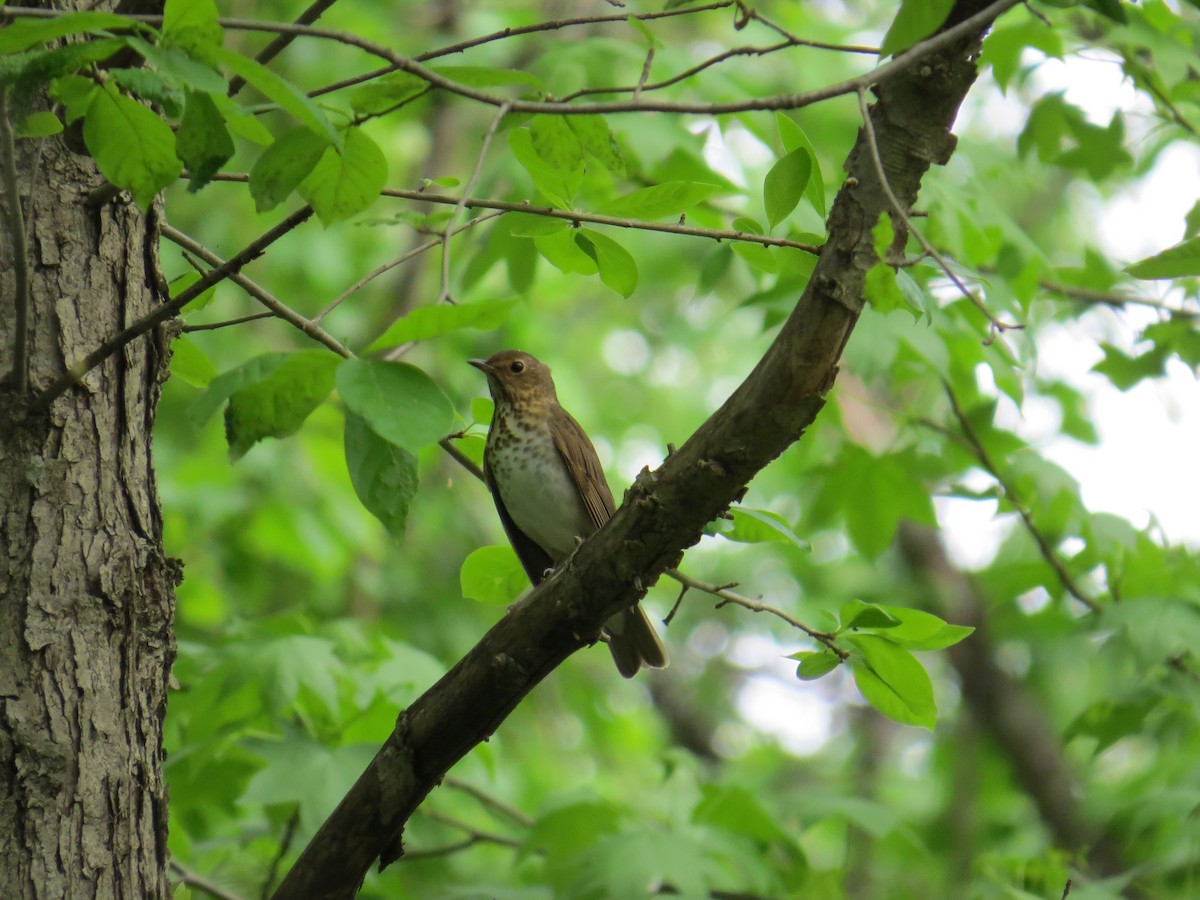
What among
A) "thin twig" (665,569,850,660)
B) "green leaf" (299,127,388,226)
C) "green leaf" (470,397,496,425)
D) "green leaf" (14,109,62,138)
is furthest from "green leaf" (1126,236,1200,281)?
"green leaf" (14,109,62,138)

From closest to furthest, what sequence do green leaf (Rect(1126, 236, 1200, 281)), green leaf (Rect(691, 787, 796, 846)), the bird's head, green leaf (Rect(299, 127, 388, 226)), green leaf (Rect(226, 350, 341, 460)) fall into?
green leaf (Rect(226, 350, 341, 460)) → green leaf (Rect(299, 127, 388, 226)) → green leaf (Rect(1126, 236, 1200, 281)) → green leaf (Rect(691, 787, 796, 846)) → the bird's head

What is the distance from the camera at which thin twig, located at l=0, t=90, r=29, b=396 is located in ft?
5.49

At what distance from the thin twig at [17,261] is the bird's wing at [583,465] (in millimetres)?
2331

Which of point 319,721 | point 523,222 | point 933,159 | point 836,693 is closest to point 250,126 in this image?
point 523,222

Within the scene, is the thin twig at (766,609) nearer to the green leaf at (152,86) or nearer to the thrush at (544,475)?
the green leaf at (152,86)

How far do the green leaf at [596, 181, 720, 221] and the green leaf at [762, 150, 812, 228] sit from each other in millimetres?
105

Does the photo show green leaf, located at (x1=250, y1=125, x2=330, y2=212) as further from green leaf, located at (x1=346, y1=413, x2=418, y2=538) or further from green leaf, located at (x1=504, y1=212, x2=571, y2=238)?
green leaf, located at (x1=504, y1=212, x2=571, y2=238)

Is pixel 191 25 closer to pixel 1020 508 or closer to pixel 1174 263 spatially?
pixel 1174 263

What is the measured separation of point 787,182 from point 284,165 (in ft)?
2.80

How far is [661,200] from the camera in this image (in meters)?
2.02

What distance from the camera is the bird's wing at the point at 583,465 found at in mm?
4234

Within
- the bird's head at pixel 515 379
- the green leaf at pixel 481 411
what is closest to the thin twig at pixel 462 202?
the green leaf at pixel 481 411

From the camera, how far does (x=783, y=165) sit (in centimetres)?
197

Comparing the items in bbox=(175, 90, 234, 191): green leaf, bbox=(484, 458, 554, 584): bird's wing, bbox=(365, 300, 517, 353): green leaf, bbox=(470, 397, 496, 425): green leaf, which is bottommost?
bbox=(365, 300, 517, 353): green leaf
